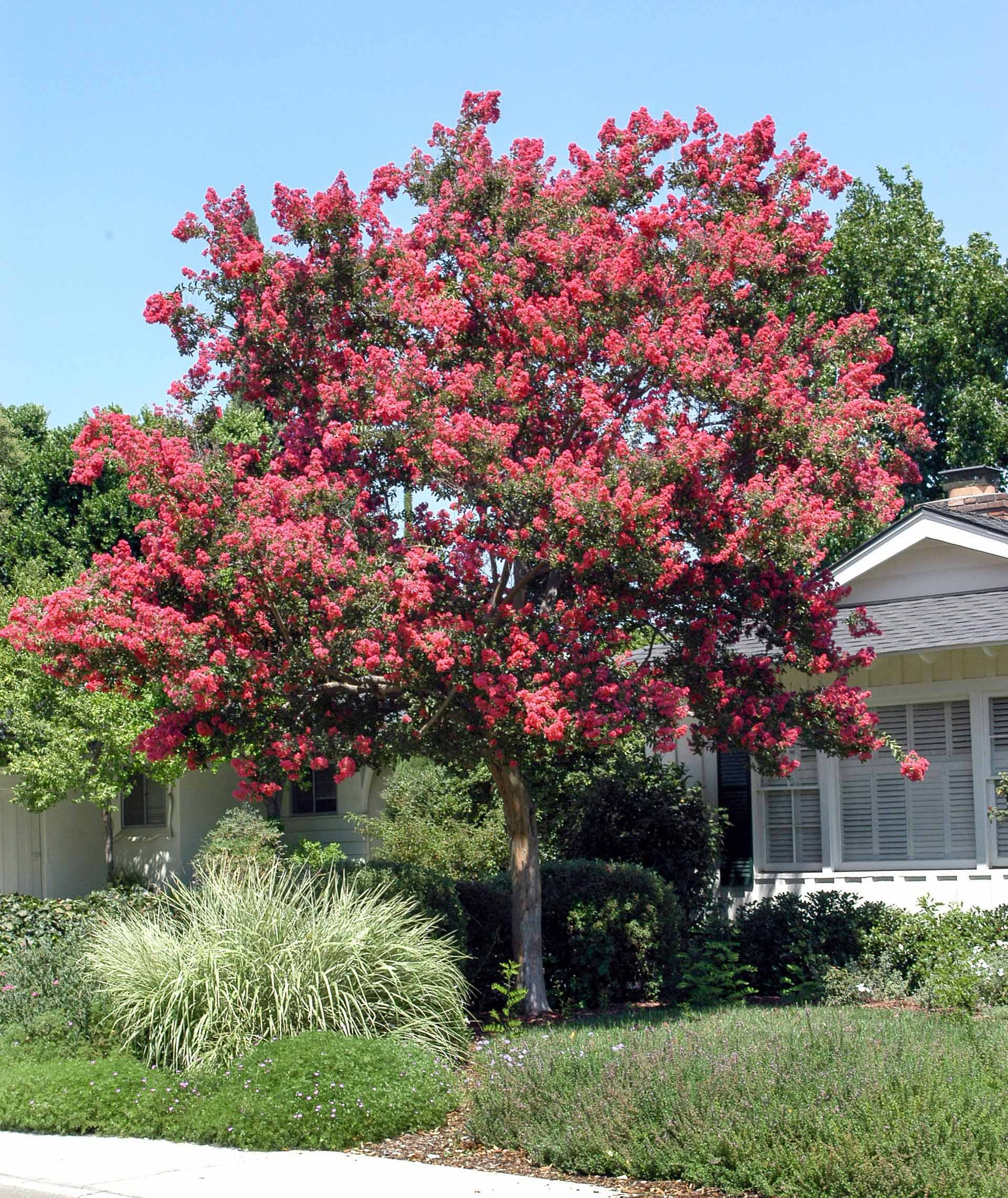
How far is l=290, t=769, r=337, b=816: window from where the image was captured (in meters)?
25.7

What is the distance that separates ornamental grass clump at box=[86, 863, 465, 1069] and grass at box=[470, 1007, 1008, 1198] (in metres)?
1.00

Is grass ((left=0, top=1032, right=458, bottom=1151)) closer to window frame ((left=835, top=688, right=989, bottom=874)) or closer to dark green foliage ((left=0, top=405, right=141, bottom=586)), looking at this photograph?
window frame ((left=835, top=688, right=989, bottom=874))

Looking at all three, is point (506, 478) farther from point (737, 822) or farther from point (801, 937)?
point (737, 822)

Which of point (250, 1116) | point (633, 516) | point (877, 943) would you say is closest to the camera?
point (250, 1116)

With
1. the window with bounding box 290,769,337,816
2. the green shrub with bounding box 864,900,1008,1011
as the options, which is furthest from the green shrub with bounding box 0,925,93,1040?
the window with bounding box 290,769,337,816

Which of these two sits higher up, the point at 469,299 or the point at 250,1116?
the point at 469,299

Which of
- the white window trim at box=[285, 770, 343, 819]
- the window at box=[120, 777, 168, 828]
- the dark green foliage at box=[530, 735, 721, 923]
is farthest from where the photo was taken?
the window at box=[120, 777, 168, 828]

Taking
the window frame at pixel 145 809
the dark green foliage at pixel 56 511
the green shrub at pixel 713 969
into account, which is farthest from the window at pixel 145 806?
the green shrub at pixel 713 969

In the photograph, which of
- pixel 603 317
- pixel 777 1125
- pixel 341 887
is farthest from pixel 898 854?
pixel 777 1125

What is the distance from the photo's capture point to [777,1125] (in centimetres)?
680

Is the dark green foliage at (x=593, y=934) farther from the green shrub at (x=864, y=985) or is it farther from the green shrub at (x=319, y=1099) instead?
the green shrub at (x=319, y=1099)

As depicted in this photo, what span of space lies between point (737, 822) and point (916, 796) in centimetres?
226

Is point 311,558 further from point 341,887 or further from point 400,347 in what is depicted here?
point 341,887

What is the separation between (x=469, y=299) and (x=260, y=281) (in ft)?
5.62
